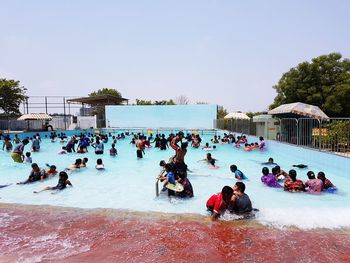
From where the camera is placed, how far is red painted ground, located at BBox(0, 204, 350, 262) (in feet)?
13.5

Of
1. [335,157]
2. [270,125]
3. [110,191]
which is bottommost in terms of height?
[110,191]

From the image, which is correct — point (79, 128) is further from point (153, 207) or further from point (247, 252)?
point (247, 252)

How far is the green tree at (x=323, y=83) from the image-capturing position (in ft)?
55.5

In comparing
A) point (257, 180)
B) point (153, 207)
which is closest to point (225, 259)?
point (153, 207)

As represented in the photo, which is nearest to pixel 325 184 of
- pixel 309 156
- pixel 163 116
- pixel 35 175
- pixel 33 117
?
pixel 309 156

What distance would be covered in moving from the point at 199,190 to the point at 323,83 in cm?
1378

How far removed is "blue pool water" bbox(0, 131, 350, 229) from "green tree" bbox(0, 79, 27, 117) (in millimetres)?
22706

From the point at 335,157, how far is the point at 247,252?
7.56 m

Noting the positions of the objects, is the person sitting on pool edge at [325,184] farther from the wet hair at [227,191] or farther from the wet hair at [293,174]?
the wet hair at [227,191]

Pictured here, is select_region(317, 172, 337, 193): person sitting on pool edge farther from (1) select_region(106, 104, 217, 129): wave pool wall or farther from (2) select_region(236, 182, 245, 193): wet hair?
(1) select_region(106, 104, 217, 129): wave pool wall

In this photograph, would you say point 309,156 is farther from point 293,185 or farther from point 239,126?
point 239,126

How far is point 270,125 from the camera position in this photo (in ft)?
56.0

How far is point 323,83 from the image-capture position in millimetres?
17828

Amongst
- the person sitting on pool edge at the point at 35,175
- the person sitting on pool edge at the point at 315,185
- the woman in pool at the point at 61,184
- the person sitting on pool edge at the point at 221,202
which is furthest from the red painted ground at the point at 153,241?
the person sitting on pool edge at the point at 35,175
